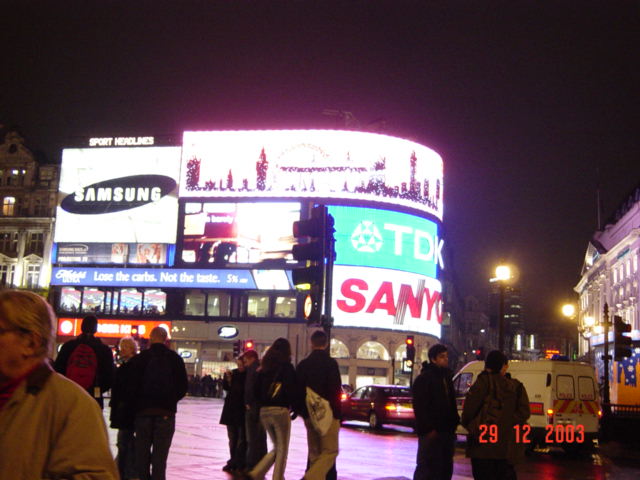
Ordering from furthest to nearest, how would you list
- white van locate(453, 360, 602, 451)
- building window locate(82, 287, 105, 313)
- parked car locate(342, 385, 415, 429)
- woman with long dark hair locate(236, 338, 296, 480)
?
building window locate(82, 287, 105, 313)
parked car locate(342, 385, 415, 429)
white van locate(453, 360, 602, 451)
woman with long dark hair locate(236, 338, 296, 480)

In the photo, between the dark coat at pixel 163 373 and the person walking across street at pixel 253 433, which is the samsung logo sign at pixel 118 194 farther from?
the dark coat at pixel 163 373

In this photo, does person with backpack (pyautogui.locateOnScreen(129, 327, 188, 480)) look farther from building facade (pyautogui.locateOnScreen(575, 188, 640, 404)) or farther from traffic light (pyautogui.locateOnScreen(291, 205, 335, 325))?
building facade (pyautogui.locateOnScreen(575, 188, 640, 404))

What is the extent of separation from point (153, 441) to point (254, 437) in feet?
9.37

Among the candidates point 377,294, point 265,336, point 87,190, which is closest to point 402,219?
point 377,294

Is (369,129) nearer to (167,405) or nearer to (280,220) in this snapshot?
(280,220)

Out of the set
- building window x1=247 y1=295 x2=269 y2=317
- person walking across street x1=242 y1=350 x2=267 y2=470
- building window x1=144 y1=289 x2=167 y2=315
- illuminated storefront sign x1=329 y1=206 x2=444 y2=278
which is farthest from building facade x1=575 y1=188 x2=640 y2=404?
person walking across street x1=242 y1=350 x2=267 y2=470

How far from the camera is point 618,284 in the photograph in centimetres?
7950

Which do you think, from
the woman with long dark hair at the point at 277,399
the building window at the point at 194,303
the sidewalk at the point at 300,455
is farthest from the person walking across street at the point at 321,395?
the building window at the point at 194,303

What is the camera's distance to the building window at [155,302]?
2734 inches

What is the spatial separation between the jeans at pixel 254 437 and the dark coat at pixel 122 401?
2230mm

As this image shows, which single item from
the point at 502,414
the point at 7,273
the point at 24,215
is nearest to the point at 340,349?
the point at 7,273

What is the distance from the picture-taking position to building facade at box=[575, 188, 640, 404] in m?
68.5

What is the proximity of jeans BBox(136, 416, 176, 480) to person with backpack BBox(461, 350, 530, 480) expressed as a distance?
3237mm

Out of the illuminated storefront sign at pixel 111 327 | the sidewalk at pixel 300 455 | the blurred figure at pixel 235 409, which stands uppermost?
the illuminated storefront sign at pixel 111 327
